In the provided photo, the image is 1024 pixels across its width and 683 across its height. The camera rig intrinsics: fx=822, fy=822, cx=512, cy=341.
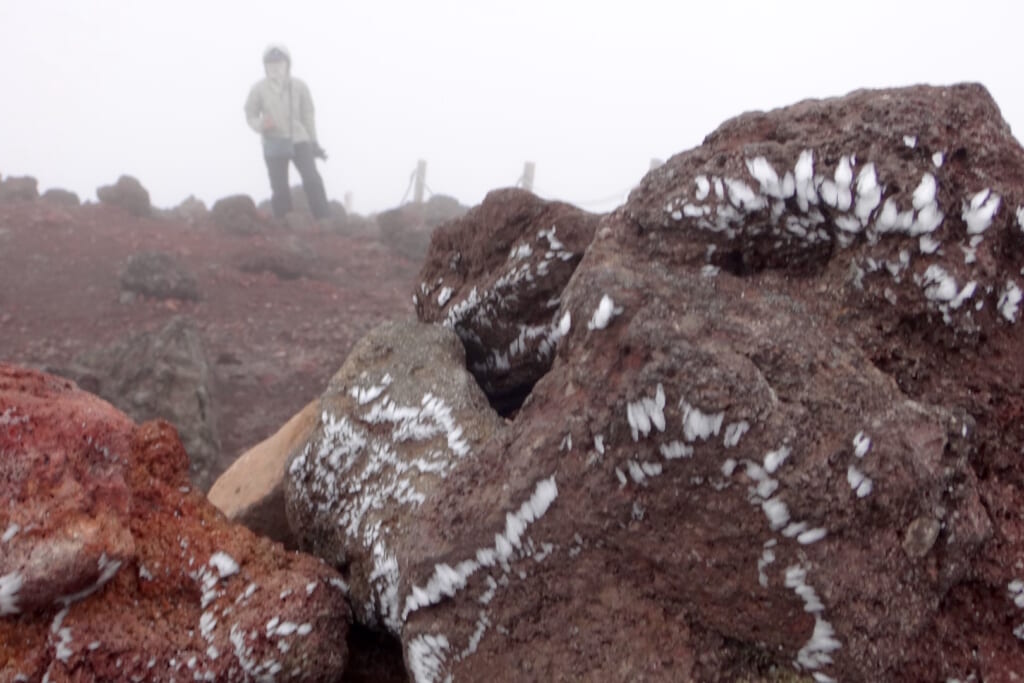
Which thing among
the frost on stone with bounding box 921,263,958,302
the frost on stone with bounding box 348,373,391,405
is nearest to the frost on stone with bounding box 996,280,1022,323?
the frost on stone with bounding box 921,263,958,302

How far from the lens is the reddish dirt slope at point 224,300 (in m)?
7.02

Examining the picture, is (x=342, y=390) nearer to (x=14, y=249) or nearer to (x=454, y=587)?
(x=454, y=587)

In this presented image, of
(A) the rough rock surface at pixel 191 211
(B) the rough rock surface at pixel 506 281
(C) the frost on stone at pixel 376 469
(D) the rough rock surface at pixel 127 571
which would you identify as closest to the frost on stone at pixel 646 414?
(C) the frost on stone at pixel 376 469

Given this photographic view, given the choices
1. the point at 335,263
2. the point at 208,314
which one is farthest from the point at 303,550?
the point at 335,263

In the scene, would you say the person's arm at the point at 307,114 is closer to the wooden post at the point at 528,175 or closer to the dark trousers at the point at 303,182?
the dark trousers at the point at 303,182

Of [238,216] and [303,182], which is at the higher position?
[303,182]

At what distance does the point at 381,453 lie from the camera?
2.07m

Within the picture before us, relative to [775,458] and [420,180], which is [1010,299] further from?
[420,180]

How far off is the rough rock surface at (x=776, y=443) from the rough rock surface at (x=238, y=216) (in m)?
11.1

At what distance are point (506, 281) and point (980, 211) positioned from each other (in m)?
1.16

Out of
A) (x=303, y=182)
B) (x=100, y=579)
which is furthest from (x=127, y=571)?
(x=303, y=182)

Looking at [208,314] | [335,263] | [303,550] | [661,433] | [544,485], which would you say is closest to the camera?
[661,433]

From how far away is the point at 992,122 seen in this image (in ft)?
5.23

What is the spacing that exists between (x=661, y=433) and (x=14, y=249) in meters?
10.7
